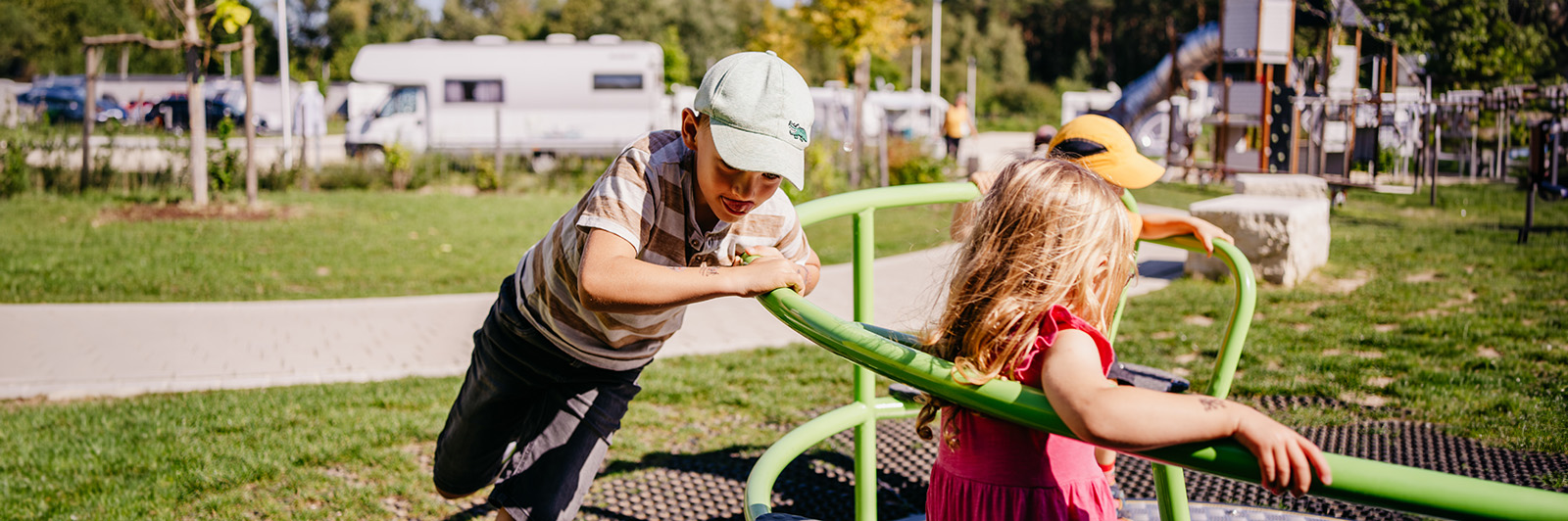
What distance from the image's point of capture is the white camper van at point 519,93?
19.5 m

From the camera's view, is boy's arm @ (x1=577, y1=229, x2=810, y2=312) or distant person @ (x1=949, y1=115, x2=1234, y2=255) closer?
boy's arm @ (x1=577, y1=229, x2=810, y2=312)

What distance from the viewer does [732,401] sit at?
4742 millimetres

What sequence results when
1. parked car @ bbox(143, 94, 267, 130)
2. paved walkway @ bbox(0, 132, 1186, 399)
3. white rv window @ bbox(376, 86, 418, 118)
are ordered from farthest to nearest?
white rv window @ bbox(376, 86, 418, 118), parked car @ bbox(143, 94, 267, 130), paved walkway @ bbox(0, 132, 1186, 399)

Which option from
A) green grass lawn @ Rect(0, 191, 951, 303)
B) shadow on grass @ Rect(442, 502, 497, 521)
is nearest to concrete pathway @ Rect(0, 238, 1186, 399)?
green grass lawn @ Rect(0, 191, 951, 303)

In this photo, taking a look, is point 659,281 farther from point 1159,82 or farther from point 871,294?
point 1159,82

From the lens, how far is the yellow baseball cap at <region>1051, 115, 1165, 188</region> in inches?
118

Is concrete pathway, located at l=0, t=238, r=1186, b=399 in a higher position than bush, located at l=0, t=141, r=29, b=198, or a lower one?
lower

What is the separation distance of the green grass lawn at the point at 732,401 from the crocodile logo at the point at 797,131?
2.20 meters

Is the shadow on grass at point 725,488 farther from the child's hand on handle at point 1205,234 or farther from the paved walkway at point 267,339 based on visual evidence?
the child's hand on handle at point 1205,234

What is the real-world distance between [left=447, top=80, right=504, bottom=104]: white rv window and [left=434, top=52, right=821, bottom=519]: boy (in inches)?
731

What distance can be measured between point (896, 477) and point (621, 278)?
2.14m

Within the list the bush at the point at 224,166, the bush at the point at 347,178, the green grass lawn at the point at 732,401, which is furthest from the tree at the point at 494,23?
the green grass lawn at the point at 732,401

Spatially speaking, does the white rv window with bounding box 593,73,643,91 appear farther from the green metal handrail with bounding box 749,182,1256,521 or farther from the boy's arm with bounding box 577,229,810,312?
the boy's arm with bounding box 577,229,810,312

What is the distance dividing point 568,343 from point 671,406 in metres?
2.49
